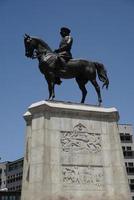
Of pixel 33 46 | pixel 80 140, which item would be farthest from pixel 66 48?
pixel 80 140

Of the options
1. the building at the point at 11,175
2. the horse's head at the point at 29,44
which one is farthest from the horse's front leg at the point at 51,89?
the building at the point at 11,175

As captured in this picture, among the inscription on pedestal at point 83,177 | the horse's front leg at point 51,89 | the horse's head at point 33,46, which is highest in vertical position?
the horse's head at point 33,46

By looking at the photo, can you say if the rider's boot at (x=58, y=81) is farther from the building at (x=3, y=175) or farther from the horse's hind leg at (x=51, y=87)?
the building at (x=3, y=175)

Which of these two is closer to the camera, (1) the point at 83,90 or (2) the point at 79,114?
(2) the point at 79,114

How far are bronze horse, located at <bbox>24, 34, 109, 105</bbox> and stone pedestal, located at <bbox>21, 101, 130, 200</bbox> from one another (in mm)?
1237

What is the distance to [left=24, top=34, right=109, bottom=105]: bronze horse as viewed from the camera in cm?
1862

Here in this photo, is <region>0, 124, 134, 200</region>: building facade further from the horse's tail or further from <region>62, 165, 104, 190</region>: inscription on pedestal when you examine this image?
<region>62, 165, 104, 190</region>: inscription on pedestal

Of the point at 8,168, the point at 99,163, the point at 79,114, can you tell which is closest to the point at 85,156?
the point at 99,163

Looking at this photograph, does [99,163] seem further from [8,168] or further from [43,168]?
[8,168]

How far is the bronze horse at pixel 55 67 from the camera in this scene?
61.1ft

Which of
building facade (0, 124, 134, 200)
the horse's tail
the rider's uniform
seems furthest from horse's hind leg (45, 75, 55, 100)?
building facade (0, 124, 134, 200)

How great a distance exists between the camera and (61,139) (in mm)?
17344

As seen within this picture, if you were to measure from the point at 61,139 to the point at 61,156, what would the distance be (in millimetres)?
771

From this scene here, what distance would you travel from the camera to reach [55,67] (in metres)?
18.8
